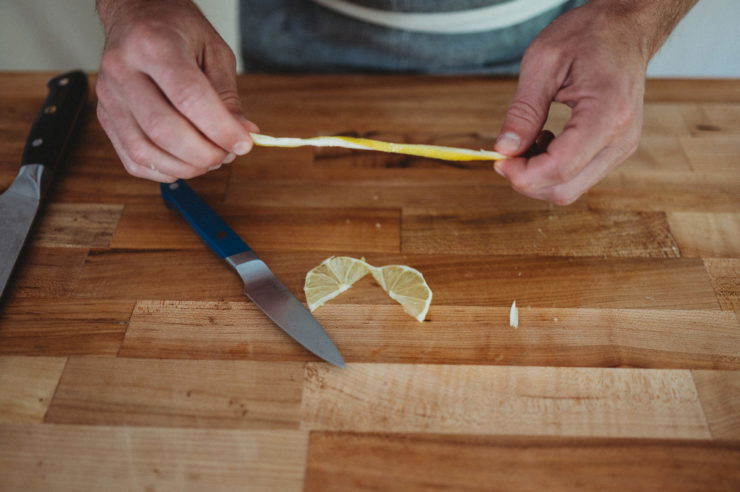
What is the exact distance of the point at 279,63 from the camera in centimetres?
220

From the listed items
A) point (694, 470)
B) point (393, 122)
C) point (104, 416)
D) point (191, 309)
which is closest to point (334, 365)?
point (191, 309)

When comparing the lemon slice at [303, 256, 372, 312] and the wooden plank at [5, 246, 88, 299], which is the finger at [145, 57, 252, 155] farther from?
the wooden plank at [5, 246, 88, 299]

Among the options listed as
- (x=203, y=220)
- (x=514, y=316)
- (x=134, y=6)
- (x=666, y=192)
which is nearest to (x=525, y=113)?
(x=514, y=316)

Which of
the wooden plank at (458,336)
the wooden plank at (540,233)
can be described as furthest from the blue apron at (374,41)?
the wooden plank at (458,336)

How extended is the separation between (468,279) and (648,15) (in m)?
0.82

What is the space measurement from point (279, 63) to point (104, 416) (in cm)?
145

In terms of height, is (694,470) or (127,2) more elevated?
(127,2)

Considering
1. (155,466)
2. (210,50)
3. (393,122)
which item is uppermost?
(210,50)

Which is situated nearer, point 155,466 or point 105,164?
point 155,466

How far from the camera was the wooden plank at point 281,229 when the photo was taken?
150cm

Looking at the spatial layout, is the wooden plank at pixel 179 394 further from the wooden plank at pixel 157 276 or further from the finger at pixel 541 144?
the finger at pixel 541 144

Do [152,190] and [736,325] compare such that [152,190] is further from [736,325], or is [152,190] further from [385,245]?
[736,325]

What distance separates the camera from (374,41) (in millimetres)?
2053

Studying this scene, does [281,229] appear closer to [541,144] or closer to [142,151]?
[142,151]
